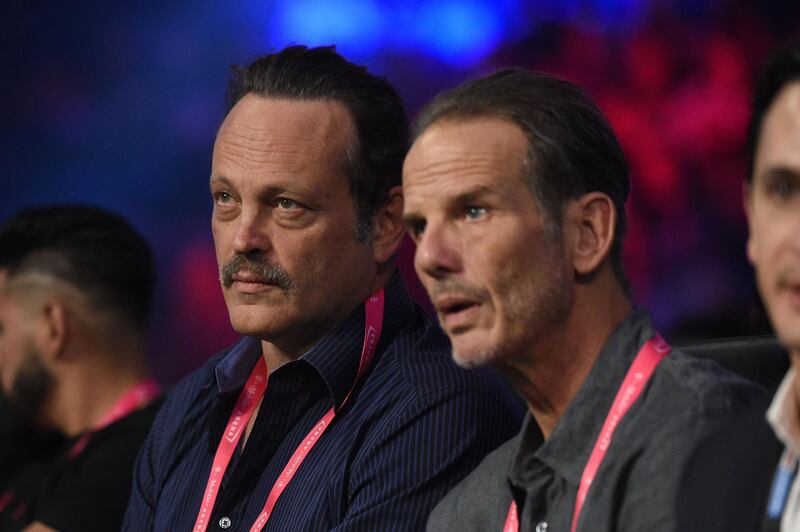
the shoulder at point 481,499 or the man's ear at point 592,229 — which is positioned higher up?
the man's ear at point 592,229

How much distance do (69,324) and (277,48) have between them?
8.27 ft

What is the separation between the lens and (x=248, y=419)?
3.14m

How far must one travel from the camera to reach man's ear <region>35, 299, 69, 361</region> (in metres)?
4.23

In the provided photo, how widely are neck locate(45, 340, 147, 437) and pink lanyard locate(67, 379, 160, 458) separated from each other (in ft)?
0.05

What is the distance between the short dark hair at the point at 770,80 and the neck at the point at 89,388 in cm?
266

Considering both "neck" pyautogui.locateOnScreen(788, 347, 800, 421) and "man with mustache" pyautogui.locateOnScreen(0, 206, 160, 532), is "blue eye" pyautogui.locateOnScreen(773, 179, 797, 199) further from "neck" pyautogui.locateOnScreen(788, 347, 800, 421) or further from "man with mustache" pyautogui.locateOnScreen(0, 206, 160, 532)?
"man with mustache" pyautogui.locateOnScreen(0, 206, 160, 532)

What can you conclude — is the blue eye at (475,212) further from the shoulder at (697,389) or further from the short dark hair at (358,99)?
the short dark hair at (358,99)

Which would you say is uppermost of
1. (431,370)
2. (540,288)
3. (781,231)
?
(781,231)

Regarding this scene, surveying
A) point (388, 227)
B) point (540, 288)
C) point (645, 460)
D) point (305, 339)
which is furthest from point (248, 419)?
point (645, 460)

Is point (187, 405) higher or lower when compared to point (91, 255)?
lower

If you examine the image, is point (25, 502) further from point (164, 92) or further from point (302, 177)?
point (164, 92)

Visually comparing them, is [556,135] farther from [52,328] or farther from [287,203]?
[52,328]

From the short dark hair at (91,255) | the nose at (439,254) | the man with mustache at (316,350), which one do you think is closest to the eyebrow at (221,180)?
the man with mustache at (316,350)

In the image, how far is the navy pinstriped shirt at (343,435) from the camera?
8.96 ft
